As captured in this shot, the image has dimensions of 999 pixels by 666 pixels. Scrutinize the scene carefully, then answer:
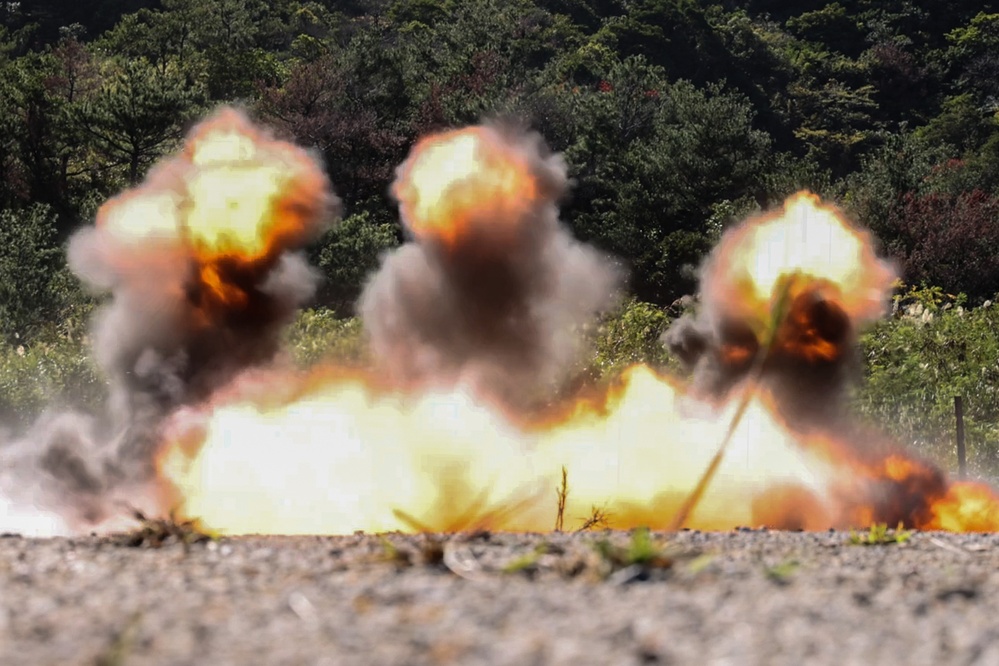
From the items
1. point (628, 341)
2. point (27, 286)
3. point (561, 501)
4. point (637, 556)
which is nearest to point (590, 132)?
point (27, 286)

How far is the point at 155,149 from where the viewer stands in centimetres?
5897

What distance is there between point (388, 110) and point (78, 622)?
61669 millimetres

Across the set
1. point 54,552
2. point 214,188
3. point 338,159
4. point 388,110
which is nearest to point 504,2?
point 388,110

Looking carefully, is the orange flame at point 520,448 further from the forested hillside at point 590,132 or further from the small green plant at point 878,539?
the forested hillside at point 590,132

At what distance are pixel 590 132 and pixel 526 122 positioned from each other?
5.23 metres

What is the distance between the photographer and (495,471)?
24078 millimetres

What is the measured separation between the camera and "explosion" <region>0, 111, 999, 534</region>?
23609 mm

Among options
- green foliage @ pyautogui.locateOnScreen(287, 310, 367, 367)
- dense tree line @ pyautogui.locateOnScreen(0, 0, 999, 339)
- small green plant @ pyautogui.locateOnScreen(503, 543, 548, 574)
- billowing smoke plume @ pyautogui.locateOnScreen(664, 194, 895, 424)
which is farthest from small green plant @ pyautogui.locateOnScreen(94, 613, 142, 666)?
dense tree line @ pyautogui.locateOnScreen(0, 0, 999, 339)

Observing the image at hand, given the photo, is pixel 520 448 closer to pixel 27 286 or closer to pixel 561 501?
pixel 561 501

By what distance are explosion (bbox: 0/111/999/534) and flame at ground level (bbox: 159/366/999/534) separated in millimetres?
40

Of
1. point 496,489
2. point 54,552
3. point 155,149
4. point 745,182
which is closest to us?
point 54,552

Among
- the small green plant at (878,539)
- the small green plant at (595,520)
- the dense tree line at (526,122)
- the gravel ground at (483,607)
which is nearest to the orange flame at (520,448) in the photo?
the small green plant at (595,520)

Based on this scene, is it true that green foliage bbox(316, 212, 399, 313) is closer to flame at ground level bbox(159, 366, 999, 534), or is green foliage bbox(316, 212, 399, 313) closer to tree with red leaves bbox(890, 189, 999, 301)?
tree with red leaves bbox(890, 189, 999, 301)

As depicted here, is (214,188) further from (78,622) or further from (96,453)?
(78,622)
